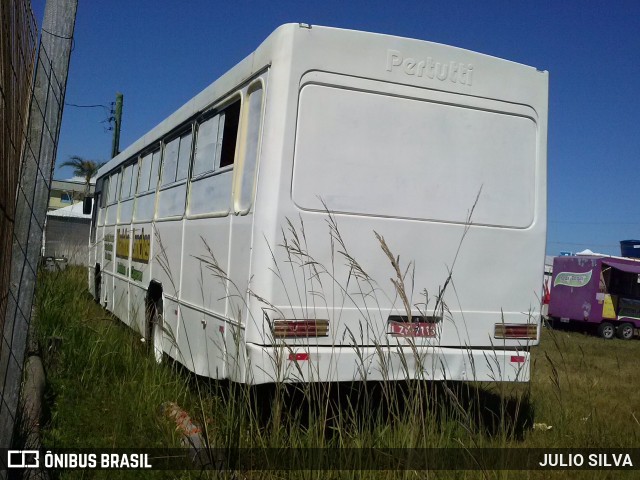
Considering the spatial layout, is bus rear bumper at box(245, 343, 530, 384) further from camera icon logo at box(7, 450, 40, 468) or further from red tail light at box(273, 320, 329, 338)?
camera icon logo at box(7, 450, 40, 468)

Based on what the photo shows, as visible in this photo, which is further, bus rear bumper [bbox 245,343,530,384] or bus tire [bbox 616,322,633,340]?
bus tire [bbox 616,322,633,340]

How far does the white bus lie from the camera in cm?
520

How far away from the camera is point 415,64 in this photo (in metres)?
5.69

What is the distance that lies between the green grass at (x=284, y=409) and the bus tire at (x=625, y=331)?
535 inches

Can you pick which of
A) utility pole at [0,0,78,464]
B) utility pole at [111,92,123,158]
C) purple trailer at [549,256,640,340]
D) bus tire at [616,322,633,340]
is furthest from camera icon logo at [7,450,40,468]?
utility pole at [111,92,123,158]

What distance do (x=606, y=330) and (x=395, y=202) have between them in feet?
60.0

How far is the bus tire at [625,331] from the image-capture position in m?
21.9

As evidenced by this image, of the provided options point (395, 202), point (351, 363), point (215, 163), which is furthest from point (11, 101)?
point (215, 163)

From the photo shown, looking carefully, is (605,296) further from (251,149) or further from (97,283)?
(251,149)

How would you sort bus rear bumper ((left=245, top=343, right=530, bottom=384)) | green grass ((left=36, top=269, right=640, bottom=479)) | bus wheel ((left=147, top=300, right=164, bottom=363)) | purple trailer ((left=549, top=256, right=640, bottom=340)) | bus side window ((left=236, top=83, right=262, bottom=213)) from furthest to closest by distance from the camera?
purple trailer ((left=549, top=256, right=640, bottom=340))
bus wheel ((left=147, top=300, right=164, bottom=363))
bus side window ((left=236, top=83, right=262, bottom=213))
bus rear bumper ((left=245, top=343, right=530, bottom=384))
green grass ((left=36, top=269, right=640, bottom=479))

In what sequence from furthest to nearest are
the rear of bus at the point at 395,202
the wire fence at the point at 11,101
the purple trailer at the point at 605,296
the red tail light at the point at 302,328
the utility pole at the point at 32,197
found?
1. the purple trailer at the point at 605,296
2. the rear of bus at the point at 395,202
3. the red tail light at the point at 302,328
4. the utility pole at the point at 32,197
5. the wire fence at the point at 11,101

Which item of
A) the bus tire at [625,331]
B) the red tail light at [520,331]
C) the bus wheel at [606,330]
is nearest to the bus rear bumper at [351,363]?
the red tail light at [520,331]

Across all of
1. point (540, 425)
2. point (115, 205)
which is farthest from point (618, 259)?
point (540, 425)

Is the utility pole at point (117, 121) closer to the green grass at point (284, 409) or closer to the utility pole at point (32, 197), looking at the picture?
the green grass at point (284, 409)
